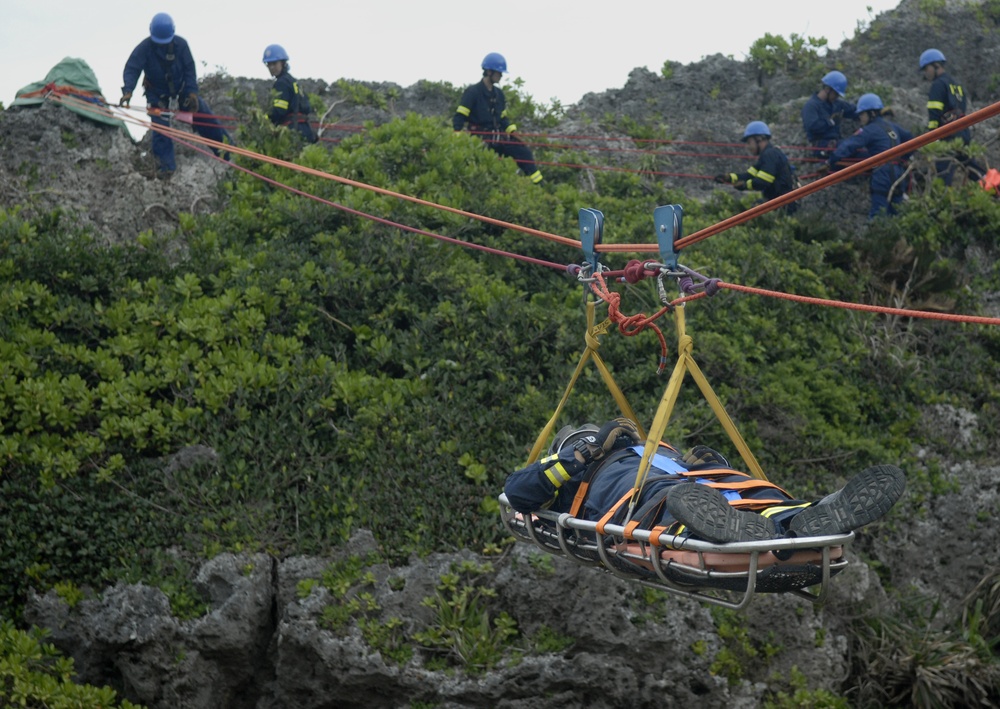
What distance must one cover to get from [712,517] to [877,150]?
8.73 metres

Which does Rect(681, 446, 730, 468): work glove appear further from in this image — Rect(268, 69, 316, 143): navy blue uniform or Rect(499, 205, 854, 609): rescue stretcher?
Rect(268, 69, 316, 143): navy blue uniform

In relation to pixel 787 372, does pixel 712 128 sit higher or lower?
higher

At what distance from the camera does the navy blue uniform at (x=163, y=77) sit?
10.8m

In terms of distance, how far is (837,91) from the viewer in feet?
40.8

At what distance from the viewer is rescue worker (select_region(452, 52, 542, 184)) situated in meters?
11.7

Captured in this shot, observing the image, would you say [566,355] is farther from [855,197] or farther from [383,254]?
[855,197]

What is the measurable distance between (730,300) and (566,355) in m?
1.75

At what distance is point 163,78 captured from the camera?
35.9 ft

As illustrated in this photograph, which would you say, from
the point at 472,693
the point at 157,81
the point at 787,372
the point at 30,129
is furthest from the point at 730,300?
the point at 30,129

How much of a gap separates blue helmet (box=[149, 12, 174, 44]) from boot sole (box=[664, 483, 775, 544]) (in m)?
8.40

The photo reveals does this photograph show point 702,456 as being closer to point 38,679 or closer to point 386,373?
point 386,373

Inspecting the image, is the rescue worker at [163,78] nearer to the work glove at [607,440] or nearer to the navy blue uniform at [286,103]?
the navy blue uniform at [286,103]

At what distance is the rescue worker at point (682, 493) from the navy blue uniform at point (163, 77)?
7180 mm

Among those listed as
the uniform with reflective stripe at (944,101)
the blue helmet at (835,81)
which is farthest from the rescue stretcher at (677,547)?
the uniform with reflective stripe at (944,101)
